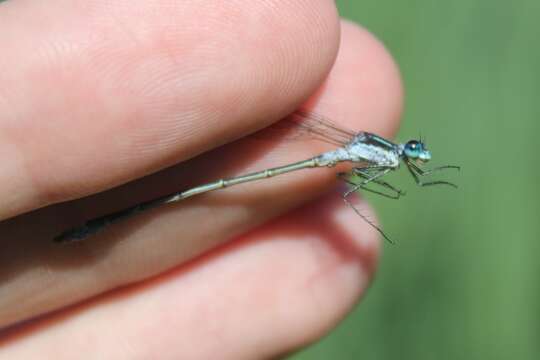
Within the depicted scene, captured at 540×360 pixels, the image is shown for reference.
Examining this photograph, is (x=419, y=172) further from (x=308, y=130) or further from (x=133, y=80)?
(x=133, y=80)

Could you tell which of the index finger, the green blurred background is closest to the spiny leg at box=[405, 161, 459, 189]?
the green blurred background

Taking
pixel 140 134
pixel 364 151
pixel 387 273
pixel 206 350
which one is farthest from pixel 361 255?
pixel 140 134

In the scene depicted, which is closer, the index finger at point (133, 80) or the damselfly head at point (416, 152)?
the index finger at point (133, 80)

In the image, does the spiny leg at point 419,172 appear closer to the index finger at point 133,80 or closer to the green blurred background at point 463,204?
the green blurred background at point 463,204

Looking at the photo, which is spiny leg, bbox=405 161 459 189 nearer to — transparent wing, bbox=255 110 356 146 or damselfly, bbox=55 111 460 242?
damselfly, bbox=55 111 460 242

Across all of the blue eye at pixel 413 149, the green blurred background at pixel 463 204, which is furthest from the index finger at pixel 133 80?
the green blurred background at pixel 463 204

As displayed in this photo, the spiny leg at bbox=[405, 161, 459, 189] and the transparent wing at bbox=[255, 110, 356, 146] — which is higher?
the transparent wing at bbox=[255, 110, 356, 146]

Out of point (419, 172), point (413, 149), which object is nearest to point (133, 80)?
point (413, 149)
